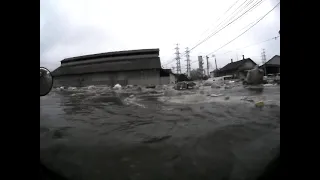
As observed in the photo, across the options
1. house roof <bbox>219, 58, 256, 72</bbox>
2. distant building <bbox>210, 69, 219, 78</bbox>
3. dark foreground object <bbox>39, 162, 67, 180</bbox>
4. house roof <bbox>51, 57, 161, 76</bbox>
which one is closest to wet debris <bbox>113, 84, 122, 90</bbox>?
house roof <bbox>51, 57, 161, 76</bbox>

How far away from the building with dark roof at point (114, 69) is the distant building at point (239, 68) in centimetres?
652

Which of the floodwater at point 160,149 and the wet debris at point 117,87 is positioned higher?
the wet debris at point 117,87

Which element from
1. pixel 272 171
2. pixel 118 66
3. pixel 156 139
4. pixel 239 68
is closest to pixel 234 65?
pixel 239 68

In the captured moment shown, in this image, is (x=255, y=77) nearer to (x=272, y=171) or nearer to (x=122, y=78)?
(x=122, y=78)

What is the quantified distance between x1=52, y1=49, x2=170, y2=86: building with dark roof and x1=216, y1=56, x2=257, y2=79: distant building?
6.52m

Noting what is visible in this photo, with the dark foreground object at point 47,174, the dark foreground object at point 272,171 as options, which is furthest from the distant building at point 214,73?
the dark foreground object at point 47,174

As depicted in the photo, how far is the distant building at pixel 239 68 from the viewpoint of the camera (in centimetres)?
1410

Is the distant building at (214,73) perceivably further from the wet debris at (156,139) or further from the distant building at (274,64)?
the wet debris at (156,139)

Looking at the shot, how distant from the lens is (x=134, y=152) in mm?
2254

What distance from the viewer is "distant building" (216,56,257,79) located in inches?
555

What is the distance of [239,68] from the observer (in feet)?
50.4

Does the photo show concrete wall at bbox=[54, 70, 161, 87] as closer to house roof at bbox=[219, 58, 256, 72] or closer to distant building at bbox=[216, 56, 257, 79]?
distant building at bbox=[216, 56, 257, 79]
